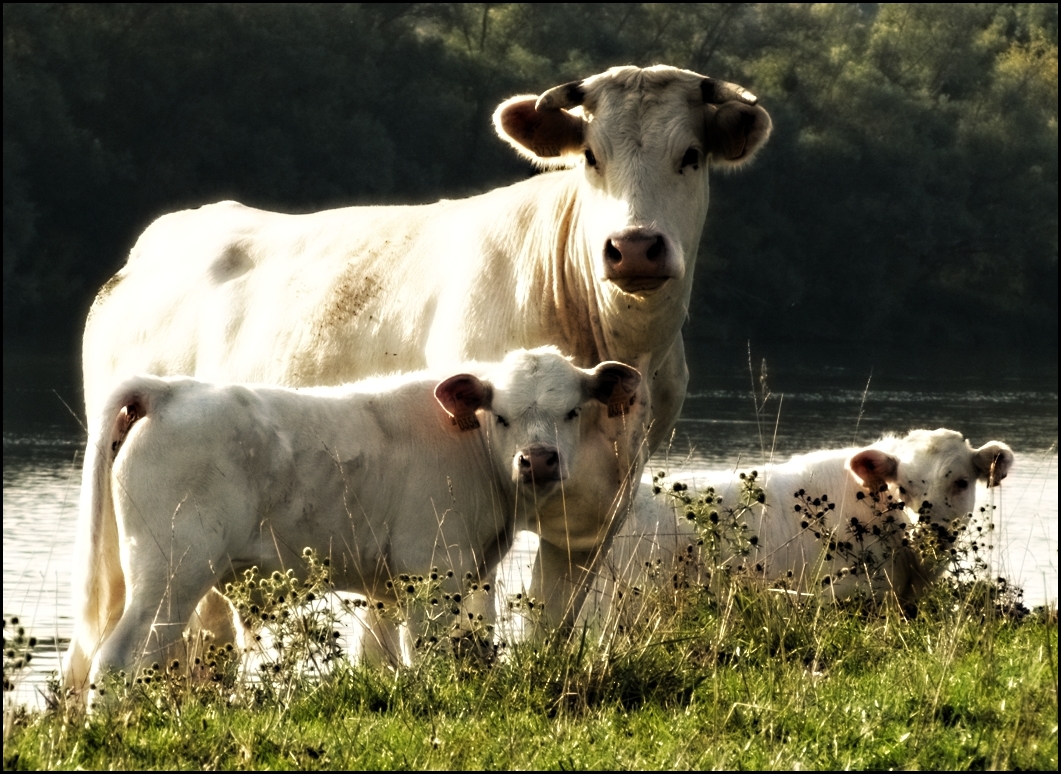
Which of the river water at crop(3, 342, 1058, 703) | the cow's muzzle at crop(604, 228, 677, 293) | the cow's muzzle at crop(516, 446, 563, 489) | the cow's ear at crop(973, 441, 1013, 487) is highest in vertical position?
the cow's muzzle at crop(604, 228, 677, 293)

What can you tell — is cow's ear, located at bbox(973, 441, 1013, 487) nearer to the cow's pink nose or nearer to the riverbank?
the riverbank

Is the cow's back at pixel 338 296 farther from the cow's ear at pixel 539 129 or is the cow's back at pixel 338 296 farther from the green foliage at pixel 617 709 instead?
the green foliage at pixel 617 709

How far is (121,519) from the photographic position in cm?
584

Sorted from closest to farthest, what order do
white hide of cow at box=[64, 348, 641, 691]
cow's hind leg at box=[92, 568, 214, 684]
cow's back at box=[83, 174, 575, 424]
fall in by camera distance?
cow's hind leg at box=[92, 568, 214, 684]
white hide of cow at box=[64, 348, 641, 691]
cow's back at box=[83, 174, 575, 424]

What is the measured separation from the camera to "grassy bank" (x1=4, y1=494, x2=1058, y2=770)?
4.80 m

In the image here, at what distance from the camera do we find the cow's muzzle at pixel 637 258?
6.70 m

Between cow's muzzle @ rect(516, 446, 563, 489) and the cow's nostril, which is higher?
the cow's nostril

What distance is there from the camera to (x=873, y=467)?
8.94 m

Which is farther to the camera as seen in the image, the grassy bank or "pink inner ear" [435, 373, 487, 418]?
"pink inner ear" [435, 373, 487, 418]

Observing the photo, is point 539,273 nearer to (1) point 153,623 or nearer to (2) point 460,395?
(2) point 460,395

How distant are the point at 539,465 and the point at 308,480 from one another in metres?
0.83

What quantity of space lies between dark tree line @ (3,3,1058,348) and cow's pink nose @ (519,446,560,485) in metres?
31.6

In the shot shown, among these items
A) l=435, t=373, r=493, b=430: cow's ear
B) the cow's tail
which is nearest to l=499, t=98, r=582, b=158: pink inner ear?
l=435, t=373, r=493, b=430: cow's ear

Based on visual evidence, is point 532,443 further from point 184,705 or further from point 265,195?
point 265,195
